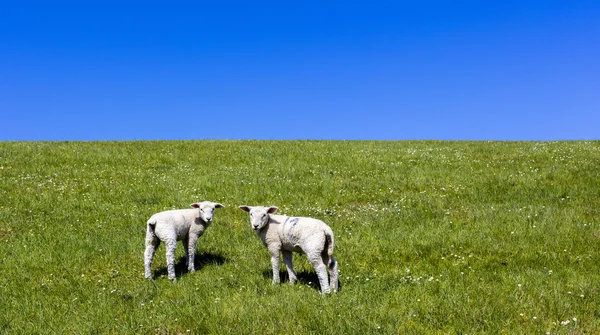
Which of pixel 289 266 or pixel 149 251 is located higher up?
pixel 149 251

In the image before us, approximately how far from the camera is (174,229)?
1003cm

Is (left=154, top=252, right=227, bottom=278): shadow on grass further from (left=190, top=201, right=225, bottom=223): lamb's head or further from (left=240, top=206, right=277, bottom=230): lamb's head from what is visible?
(left=240, top=206, right=277, bottom=230): lamb's head

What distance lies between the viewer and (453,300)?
8523 mm

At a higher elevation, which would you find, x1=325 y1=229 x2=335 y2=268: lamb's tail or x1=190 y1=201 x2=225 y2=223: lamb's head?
x1=190 y1=201 x2=225 y2=223: lamb's head

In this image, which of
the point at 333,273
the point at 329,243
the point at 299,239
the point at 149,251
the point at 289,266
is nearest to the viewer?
the point at 329,243

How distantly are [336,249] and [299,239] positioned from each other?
3.13 metres

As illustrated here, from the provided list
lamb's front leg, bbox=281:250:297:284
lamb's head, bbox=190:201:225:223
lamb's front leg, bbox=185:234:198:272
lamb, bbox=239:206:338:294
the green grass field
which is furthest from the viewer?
lamb's front leg, bbox=185:234:198:272

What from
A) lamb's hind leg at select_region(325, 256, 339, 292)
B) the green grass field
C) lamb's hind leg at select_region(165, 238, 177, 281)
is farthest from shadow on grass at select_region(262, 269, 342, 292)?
lamb's hind leg at select_region(165, 238, 177, 281)

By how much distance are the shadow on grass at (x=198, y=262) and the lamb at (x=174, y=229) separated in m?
0.31

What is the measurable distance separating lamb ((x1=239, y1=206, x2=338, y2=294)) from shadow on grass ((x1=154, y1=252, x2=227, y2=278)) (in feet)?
7.61

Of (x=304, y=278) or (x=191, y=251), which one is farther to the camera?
(x=191, y=251)

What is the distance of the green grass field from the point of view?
810 centimetres

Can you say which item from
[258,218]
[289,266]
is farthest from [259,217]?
[289,266]

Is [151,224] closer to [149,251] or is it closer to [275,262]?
[149,251]
